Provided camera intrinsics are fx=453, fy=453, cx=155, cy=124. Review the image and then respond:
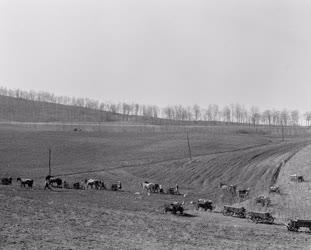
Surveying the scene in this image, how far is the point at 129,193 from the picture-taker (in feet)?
169

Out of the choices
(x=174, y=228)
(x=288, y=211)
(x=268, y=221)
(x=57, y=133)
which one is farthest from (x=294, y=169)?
(x=57, y=133)

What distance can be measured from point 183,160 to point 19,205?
4009 cm

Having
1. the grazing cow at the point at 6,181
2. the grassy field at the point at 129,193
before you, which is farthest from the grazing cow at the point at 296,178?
the grazing cow at the point at 6,181

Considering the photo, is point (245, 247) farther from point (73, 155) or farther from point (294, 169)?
point (73, 155)

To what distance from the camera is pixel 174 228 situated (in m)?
29.1

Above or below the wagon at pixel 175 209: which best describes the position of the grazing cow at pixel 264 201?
above

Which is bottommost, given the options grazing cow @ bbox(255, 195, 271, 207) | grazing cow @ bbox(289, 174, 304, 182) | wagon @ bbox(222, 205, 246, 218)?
wagon @ bbox(222, 205, 246, 218)

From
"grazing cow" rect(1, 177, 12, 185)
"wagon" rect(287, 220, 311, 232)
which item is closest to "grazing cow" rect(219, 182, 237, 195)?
"wagon" rect(287, 220, 311, 232)

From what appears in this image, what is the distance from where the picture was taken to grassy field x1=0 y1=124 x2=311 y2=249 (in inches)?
974

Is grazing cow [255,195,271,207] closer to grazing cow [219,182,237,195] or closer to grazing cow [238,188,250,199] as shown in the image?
grazing cow [238,188,250,199]

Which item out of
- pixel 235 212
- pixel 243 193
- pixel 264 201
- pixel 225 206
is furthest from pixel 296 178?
pixel 235 212

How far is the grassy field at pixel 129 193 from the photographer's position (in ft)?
81.2

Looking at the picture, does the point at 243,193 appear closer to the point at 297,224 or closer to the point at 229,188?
the point at 229,188

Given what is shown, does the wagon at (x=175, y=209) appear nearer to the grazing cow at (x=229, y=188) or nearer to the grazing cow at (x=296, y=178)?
the grazing cow at (x=229, y=188)
